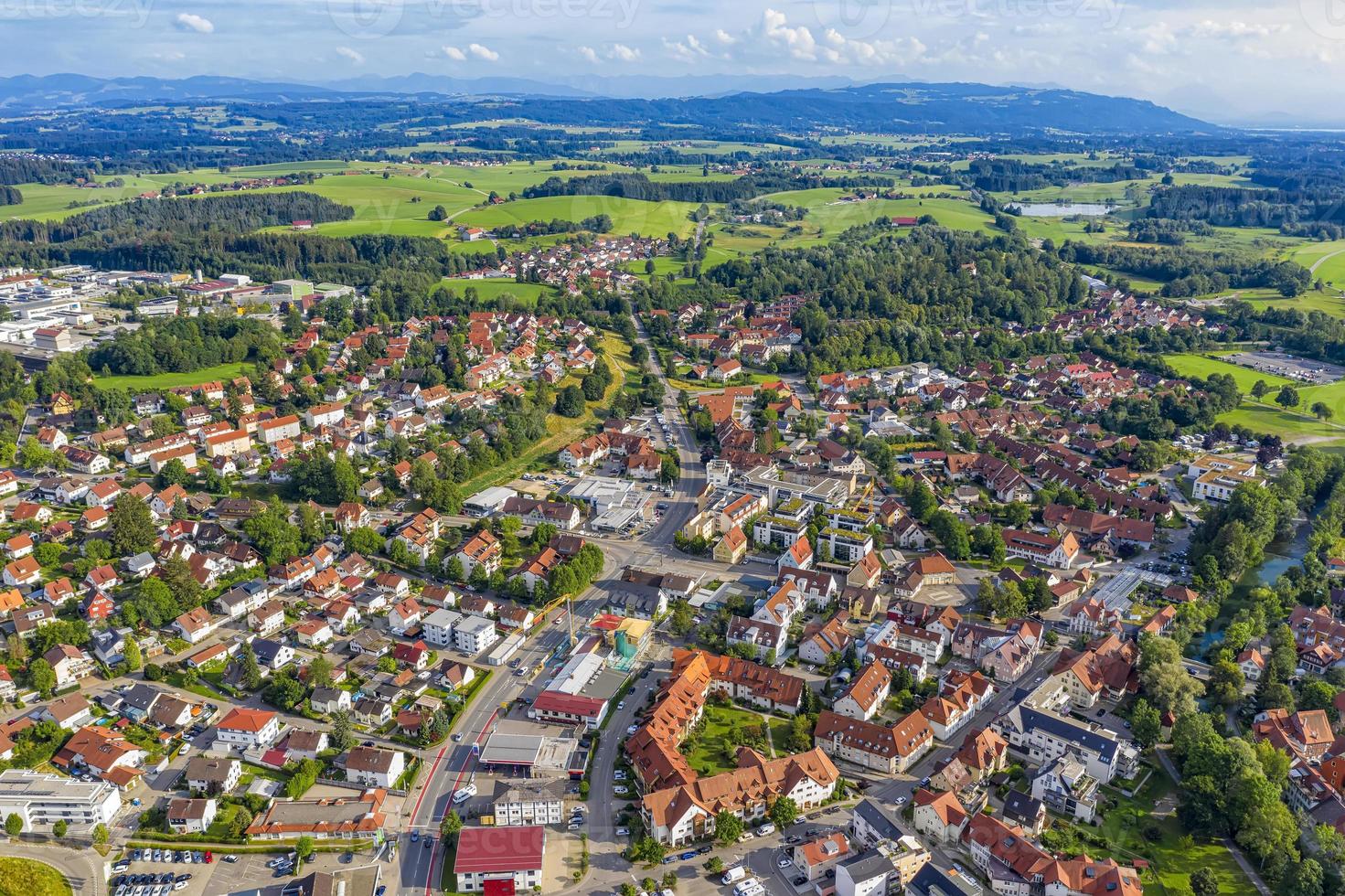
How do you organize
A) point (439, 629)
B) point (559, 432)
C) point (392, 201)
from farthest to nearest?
point (392, 201)
point (559, 432)
point (439, 629)

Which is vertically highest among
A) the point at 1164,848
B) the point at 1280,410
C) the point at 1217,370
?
the point at 1217,370

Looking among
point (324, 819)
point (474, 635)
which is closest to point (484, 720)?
point (474, 635)

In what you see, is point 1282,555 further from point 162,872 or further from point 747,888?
point 162,872

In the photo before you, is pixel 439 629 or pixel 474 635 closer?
pixel 474 635

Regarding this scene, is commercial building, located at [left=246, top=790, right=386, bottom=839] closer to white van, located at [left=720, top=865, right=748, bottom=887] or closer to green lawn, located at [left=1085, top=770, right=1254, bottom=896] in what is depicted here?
white van, located at [left=720, top=865, right=748, bottom=887]

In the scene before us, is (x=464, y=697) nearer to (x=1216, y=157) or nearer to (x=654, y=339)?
(x=654, y=339)

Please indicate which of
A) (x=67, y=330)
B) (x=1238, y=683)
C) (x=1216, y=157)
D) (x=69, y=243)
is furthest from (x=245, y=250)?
(x=1216, y=157)
